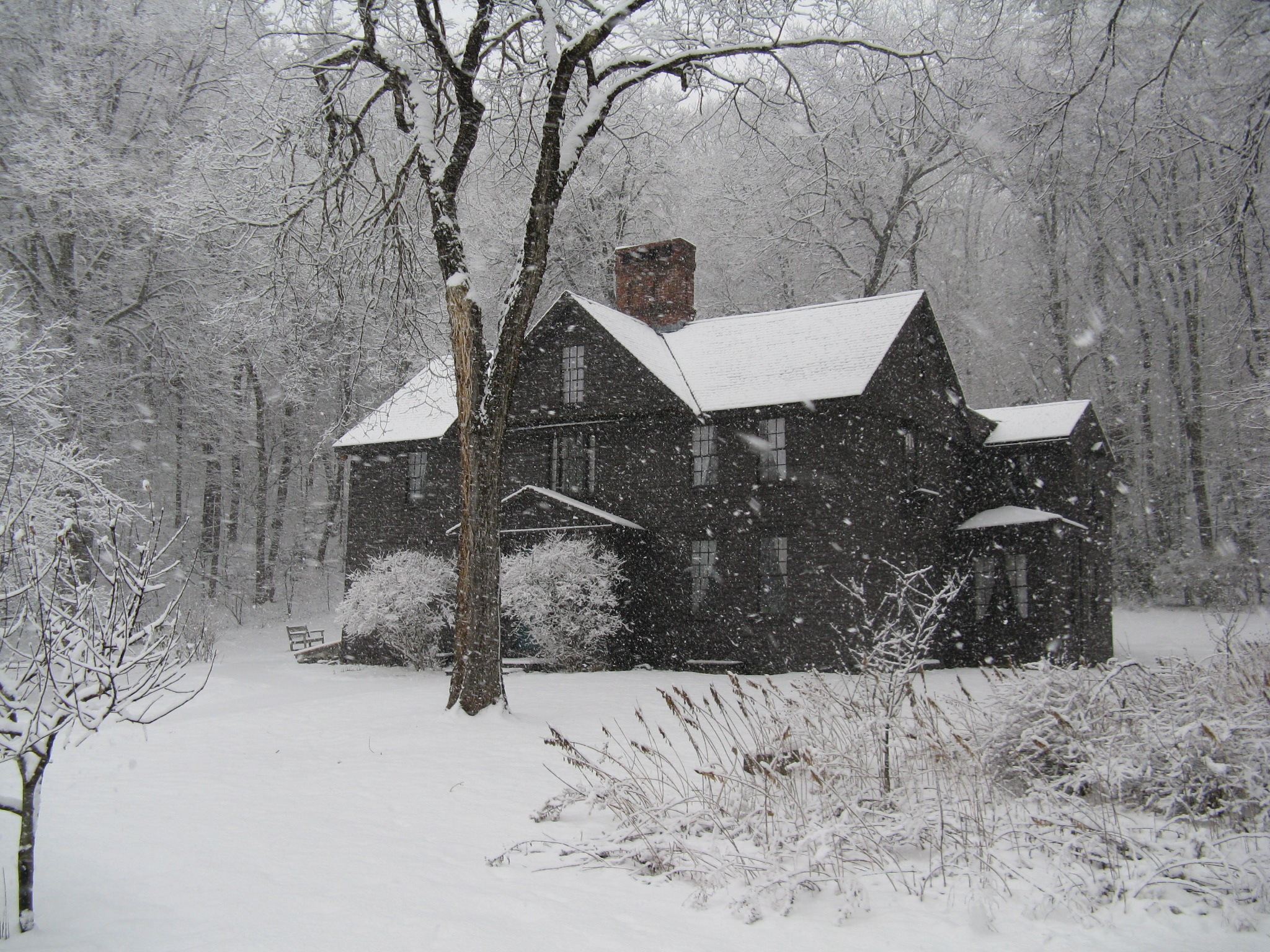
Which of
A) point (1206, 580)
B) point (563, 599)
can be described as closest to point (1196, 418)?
point (1206, 580)

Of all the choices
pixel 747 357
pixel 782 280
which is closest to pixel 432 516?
pixel 747 357

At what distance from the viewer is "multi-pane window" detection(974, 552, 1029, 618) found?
1964cm

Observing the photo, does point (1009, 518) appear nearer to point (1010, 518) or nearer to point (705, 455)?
point (1010, 518)

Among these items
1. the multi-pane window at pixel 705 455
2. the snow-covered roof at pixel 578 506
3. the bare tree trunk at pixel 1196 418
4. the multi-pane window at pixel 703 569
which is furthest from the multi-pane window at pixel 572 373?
the bare tree trunk at pixel 1196 418

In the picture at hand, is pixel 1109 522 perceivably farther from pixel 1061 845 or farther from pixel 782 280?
pixel 1061 845

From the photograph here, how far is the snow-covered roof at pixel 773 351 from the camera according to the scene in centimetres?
1798

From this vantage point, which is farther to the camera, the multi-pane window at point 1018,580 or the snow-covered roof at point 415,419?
the snow-covered roof at point 415,419

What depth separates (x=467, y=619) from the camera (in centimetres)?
1168

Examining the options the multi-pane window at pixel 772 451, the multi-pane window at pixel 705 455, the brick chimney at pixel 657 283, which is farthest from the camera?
the brick chimney at pixel 657 283

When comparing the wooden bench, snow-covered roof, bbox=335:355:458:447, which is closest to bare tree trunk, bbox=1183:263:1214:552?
snow-covered roof, bbox=335:355:458:447

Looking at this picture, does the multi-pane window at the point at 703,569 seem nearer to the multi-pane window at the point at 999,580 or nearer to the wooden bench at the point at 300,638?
the multi-pane window at the point at 999,580

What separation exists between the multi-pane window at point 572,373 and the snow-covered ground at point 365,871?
10.5m

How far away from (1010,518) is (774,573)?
558 centimetres

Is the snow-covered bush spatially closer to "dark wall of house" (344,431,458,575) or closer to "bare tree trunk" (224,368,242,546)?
"dark wall of house" (344,431,458,575)
